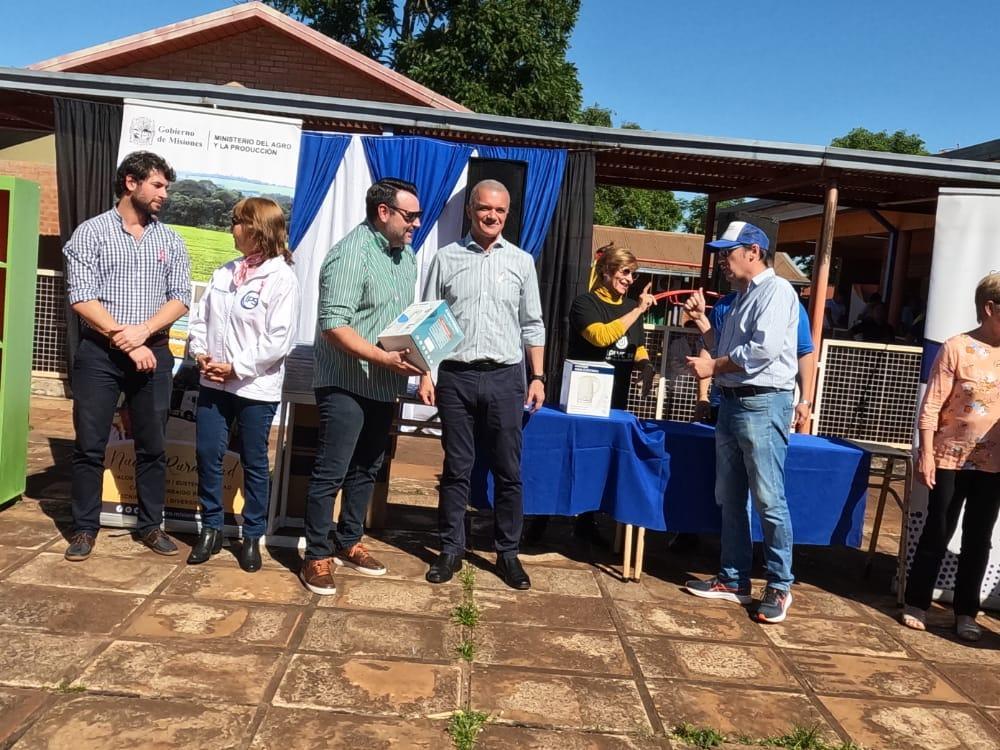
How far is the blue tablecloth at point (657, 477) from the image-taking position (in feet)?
13.7

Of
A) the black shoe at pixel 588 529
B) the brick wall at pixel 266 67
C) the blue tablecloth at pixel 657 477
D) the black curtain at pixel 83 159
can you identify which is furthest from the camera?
the brick wall at pixel 266 67

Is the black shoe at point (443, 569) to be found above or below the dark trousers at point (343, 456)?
below

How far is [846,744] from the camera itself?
8.96ft

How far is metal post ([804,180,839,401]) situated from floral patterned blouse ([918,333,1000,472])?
3.77 m

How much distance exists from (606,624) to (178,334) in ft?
12.8

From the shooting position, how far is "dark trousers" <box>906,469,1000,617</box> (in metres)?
3.79

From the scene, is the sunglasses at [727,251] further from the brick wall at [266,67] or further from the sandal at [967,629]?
the brick wall at [266,67]

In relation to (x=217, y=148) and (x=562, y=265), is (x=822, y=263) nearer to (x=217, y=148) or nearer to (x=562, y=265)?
(x=562, y=265)

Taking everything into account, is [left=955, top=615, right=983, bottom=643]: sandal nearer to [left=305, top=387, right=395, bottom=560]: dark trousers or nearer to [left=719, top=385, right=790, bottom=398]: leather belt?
[left=719, top=385, right=790, bottom=398]: leather belt

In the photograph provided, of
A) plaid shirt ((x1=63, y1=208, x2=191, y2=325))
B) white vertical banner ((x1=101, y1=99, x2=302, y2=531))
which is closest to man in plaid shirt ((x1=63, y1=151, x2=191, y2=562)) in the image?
plaid shirt ((x1=63, y1=208, x2=191, y2=325))

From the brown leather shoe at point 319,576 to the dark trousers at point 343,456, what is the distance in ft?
0.10

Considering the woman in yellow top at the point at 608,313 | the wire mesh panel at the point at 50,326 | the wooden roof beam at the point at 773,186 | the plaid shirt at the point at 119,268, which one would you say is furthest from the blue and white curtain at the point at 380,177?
the plaid shirt at the point at 119,268

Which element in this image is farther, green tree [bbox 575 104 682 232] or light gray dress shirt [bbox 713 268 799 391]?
green tree [bbox 575 104 682 232]

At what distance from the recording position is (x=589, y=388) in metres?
4.29
